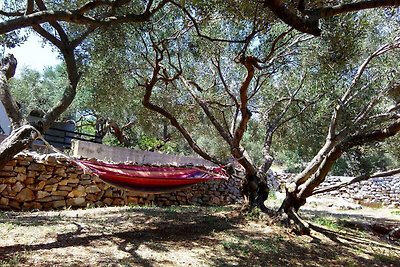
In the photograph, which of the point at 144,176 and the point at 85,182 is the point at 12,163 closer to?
the point at 85,182

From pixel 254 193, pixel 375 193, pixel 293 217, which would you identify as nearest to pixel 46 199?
pixel 254 193

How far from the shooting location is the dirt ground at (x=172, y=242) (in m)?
2.54

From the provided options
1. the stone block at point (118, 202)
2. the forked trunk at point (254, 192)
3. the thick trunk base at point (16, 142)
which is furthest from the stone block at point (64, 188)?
the forked trunk at point (254, 192)

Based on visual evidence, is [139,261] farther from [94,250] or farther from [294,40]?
[294,40]

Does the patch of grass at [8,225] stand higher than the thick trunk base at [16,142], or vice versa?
the thick trunk base at [16,142]

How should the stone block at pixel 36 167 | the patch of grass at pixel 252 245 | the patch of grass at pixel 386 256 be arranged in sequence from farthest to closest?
the stone block at pixel 36 167 → the patch of grass at pixel 386 256 → the patch of grass at pixel 252 245

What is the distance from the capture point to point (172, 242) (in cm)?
312

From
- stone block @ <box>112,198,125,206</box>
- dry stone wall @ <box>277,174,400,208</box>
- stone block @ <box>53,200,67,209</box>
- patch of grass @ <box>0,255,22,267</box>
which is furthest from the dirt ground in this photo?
dry stone wall @ <box>277,174,400,208</box>

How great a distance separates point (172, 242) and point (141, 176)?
3.62 ft

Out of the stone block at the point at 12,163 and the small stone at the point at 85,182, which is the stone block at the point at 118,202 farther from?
the stone block at the point at 12,163

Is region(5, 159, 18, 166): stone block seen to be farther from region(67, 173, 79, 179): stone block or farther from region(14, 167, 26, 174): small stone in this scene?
region(67, 173, 79, 179): stone block

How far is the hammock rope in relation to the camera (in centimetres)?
358

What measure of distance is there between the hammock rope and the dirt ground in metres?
0.39

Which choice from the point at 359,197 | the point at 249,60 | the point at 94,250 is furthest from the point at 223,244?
the point at 359,197
